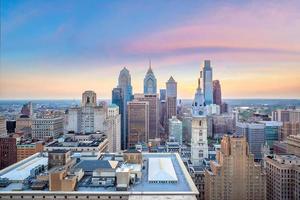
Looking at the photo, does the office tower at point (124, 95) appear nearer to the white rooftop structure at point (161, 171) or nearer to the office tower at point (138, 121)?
the office tower at point (138, 121)

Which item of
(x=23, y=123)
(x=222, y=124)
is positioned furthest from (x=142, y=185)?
(x=222, y=124)

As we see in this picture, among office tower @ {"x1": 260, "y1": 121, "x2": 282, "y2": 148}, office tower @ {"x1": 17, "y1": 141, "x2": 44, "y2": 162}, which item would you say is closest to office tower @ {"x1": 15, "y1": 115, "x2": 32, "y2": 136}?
office tower @ {"x1": 17, "y1": 141, "x2": 44, "y2": 162}

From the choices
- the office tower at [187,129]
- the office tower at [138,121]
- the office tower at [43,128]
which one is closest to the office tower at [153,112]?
the office tower at [138,121]

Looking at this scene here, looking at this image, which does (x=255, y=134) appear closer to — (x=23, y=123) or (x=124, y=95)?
(x=124, y=95)

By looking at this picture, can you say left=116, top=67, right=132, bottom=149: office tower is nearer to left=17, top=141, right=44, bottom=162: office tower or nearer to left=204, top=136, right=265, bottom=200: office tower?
left=17, top=141, right=44, bottom=162: office tower

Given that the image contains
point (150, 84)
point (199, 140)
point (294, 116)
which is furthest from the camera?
point (150, 84)

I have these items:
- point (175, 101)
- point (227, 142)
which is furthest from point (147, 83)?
point (227, 142)
